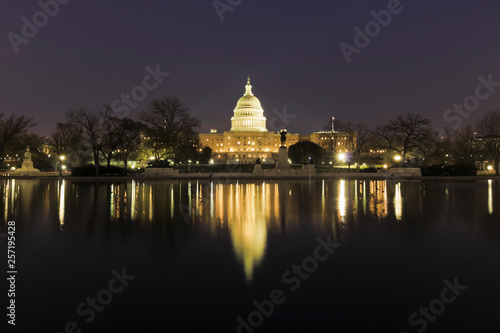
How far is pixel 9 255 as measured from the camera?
8.73m

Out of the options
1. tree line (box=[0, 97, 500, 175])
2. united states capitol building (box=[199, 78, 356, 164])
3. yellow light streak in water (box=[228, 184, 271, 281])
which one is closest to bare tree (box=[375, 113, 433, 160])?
tree line (box=[0, 97, 500, 175])

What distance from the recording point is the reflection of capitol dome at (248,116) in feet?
483

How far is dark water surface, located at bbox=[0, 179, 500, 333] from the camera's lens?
5.49 meters

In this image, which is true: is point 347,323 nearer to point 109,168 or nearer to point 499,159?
point 109,168

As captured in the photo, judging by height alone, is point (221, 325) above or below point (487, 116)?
below

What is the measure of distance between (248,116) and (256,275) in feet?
465

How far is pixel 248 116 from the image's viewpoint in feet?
484

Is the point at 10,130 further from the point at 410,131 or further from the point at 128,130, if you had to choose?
the point at 410,131

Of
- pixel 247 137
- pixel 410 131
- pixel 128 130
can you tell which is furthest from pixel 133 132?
pixel 247 137

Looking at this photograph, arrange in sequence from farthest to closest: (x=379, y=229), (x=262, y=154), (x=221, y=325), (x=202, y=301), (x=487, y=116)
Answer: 1. (x=262, y=154)
2. (x=487, y=116)
3. (x=379, y=229)
4. (x=202, y=301)
5. (x=221, y=325)

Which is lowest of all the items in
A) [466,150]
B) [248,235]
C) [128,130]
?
[248,235]

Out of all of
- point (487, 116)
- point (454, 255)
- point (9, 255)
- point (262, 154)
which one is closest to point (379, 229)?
point (454, 255)

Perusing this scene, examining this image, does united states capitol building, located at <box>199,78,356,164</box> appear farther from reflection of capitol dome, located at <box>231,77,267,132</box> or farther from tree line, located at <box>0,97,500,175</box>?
Answer: tree line, located at <box>0,97,500,175</box>

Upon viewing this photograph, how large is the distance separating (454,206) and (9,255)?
16592 millimetres
